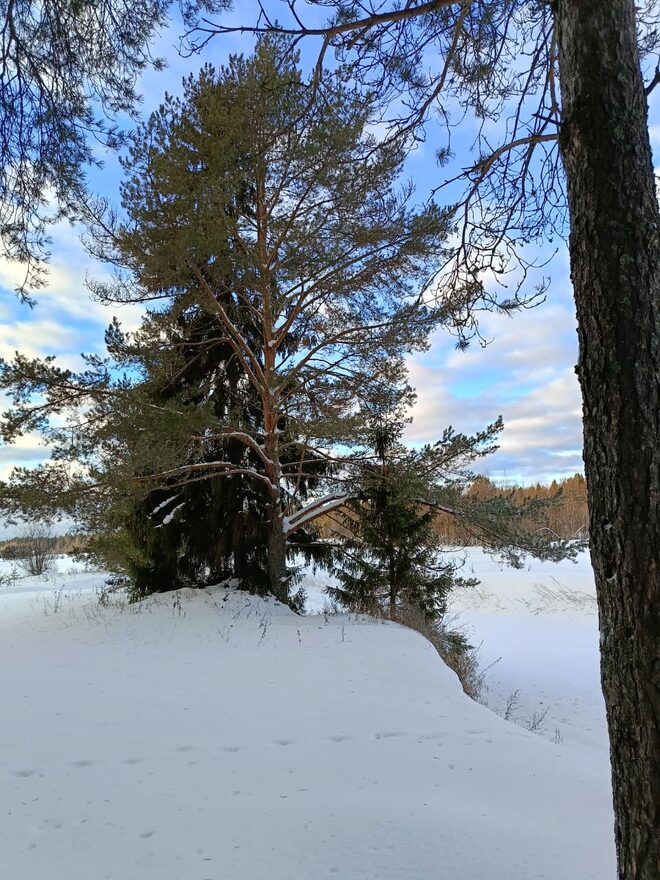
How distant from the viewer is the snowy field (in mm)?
2217

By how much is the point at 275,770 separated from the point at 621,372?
2.87 meters

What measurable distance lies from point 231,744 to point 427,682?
2.27m

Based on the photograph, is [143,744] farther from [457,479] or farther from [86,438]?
[457,479]

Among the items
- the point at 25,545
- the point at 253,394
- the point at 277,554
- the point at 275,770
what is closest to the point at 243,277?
the point at 253,394

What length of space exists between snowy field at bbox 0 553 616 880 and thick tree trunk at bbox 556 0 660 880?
103cm

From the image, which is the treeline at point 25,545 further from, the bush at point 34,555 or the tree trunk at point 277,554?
the tree trunk at point 277,554

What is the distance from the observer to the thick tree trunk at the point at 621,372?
5.09 feet

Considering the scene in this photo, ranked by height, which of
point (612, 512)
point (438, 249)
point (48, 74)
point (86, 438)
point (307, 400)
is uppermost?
point (438, 249)

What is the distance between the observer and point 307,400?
29.8 ft

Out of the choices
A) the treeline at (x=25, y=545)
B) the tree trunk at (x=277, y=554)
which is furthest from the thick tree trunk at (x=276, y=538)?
the treeline at (x=25, y=545)

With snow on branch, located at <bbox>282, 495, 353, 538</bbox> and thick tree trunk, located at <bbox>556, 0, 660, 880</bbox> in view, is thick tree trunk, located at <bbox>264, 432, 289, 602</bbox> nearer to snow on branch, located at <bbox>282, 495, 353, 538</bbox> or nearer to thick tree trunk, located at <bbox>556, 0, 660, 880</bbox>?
snow on branch, located at <bbox>282, 495, 353, 538</bbox>

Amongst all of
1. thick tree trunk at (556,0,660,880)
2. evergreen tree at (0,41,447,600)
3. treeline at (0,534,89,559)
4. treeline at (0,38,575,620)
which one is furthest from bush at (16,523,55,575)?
thick tree trunk at (556,0,660,880)

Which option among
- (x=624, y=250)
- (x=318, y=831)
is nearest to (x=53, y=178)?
(x=624, y=250)

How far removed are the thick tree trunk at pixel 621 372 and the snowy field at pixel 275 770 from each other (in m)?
1.03
